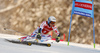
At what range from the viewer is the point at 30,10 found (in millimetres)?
11664

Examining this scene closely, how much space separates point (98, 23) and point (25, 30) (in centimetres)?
545

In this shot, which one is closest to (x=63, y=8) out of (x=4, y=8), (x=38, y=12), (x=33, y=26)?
(x=38, y=12)

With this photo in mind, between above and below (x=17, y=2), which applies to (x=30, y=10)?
below

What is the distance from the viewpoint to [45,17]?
11156 millimetres

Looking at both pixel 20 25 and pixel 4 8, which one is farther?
pixel 4 8

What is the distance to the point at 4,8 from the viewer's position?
12.8m

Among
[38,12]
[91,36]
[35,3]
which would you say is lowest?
[91,36]

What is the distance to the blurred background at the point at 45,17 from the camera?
10344mm

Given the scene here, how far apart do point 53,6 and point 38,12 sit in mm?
1245

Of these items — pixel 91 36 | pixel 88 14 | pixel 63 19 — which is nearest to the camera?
pixel 88 14

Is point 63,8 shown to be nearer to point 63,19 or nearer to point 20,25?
point 63,19

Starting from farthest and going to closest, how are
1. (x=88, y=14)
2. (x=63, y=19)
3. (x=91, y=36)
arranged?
(x=63, y=19) < (x=91, y=36) < (x=88, y=14)

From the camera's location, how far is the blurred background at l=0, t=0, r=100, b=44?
10344 mm

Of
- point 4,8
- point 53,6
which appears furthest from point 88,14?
point 4,8
